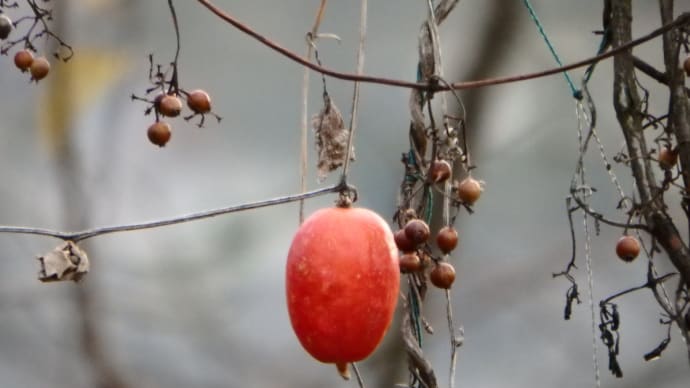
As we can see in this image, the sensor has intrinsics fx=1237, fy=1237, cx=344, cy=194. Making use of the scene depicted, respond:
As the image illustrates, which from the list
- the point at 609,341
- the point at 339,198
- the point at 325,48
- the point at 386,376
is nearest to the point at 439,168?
the point at 339,198

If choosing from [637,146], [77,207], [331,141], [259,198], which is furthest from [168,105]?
[259,198]

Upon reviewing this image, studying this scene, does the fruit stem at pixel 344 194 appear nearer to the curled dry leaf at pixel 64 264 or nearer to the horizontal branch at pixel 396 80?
the horizontal branch at pixel 396 80

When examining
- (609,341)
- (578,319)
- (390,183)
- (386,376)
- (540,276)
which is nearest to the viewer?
(609,341)

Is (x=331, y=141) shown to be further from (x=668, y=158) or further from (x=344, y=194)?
(x=668, y=158)

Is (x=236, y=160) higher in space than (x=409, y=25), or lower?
lower

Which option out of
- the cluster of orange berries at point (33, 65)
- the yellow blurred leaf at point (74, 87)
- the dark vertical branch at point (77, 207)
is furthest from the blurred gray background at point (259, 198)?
the cluster of orange berries at point (33, 65)

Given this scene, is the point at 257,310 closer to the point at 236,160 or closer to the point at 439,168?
the point at 236,160

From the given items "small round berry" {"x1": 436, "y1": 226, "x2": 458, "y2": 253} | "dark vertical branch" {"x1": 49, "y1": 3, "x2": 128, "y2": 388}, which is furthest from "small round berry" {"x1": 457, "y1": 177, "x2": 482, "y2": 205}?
"dark vertical branch" {"x1": 49, "y1": 3, "x2": 128, "y2": 388}
